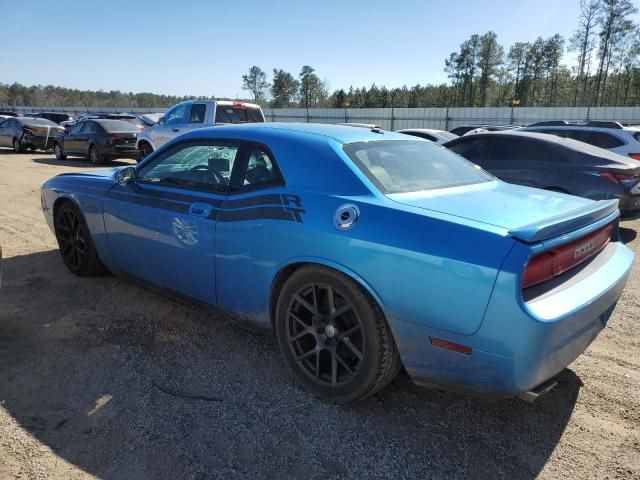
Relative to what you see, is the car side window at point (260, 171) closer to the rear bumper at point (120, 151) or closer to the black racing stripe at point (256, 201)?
the black racing stripe at point (256, 201)

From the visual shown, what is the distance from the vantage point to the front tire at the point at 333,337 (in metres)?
2.47

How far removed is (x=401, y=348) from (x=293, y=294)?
28.2 inches

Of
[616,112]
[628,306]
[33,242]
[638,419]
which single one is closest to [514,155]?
[628,306]

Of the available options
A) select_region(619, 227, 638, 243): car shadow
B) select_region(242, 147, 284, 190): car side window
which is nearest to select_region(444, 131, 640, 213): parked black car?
select_region(619, 227, 638, 243): car shadow

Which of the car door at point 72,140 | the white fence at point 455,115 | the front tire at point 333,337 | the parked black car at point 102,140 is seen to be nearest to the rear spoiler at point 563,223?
the front tire at point 333,337

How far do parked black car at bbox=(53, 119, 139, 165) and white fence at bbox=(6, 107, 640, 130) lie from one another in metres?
23.1

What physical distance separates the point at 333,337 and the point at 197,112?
10189 mm

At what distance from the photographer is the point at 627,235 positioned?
7.08 meters

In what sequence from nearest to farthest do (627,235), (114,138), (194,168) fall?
(194,168) < (627,235) < (114,138)

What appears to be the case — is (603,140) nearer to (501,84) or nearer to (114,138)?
(114,138)

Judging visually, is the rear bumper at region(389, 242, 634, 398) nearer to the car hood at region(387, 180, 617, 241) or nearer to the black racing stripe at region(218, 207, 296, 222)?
the car hood at region(387, 180, 617, 241)

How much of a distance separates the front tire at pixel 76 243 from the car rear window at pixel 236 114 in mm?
7139

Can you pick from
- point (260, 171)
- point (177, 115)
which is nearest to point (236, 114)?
point (177, 115)

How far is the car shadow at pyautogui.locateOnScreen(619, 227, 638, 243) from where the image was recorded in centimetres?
678
